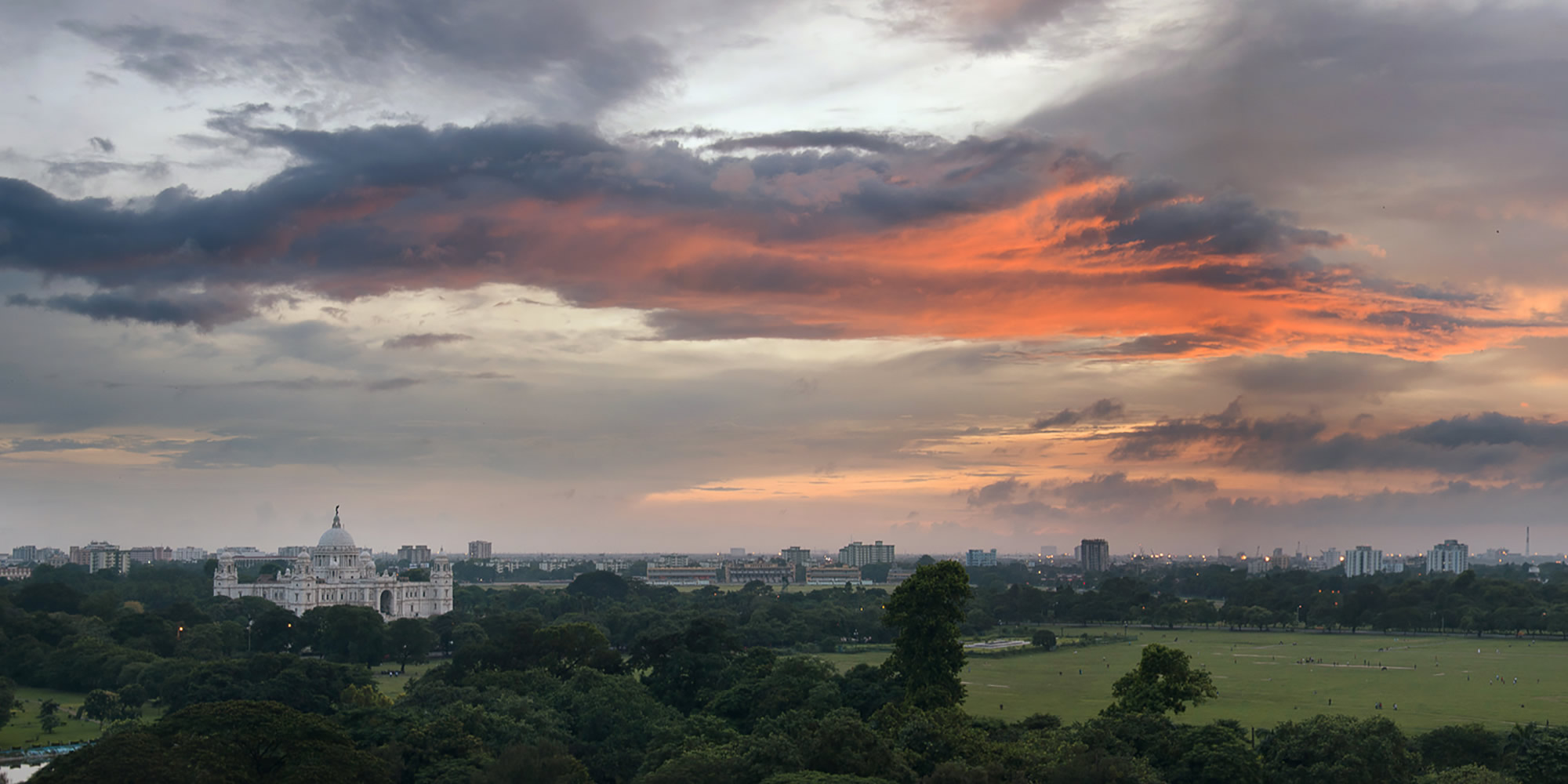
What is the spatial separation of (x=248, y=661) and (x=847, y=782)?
45.3 meters

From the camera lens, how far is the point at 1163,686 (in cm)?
4853

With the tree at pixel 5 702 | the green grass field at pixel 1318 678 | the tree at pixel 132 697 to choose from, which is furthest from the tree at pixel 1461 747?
the tree at pixel 5 702

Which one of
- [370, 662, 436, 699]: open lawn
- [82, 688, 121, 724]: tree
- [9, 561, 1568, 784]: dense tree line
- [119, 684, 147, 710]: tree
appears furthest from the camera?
[370, 662, 436, 699]: open lawn

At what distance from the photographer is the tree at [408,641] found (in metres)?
96.0

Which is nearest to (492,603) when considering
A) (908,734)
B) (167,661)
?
(167,661)

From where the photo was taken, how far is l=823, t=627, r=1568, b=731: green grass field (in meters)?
64.5

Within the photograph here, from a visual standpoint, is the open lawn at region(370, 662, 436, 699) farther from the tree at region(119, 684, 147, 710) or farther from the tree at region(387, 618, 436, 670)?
the tree at region(119, 684, 147, 710)

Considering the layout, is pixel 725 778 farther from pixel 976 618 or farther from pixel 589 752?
pixel 976 618

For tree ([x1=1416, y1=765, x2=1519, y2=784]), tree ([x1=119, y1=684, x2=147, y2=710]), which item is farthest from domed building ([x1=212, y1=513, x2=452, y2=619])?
tree ([x1=1416, y1=765, x2=1519, y2=784])

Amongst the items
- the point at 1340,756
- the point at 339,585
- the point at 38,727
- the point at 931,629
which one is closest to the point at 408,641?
the point at 38,727

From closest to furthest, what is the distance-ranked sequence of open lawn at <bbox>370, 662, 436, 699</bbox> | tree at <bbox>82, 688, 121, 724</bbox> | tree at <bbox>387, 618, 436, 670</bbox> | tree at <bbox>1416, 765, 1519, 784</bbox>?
tree at <bbox>1416, 765, 1519, 784</bbox>
tree at <bbox>82, 688, 121, 724</bbox>
open lawn at <bbox>370, 662, 436, 699</bbox>
tree at <bbox>387, 618, 436, 670</bbox>

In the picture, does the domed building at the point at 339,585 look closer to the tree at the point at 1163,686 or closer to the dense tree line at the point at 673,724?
the dense tree line at the point at 673,724

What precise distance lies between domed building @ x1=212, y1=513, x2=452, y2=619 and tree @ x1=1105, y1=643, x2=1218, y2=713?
357 feet

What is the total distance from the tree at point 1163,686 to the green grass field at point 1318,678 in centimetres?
1290
